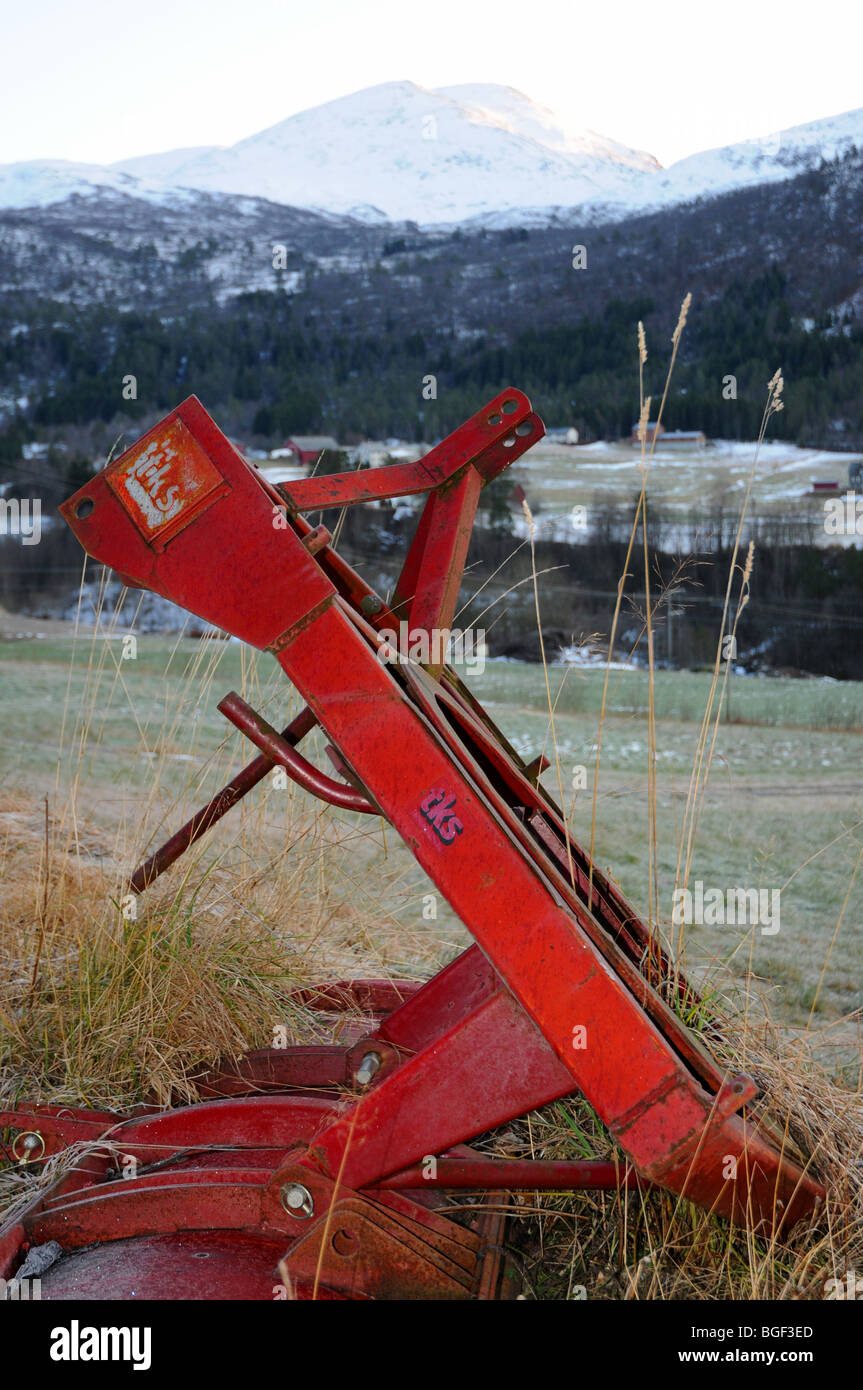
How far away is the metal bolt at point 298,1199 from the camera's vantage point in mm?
1592

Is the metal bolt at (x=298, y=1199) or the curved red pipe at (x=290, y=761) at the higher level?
the curved red pipe at (x=290, y=761)

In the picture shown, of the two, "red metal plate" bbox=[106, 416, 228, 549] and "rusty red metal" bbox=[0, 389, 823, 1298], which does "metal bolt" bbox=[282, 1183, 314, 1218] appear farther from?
"red metal plate" bbox=[106, 416, 228, 549]

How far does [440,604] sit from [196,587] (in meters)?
0.46

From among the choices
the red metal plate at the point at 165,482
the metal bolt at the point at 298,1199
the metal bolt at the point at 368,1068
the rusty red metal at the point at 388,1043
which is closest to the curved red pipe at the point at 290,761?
the rusty red metal at the point at 388,1043

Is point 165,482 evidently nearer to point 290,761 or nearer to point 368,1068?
point 290,761

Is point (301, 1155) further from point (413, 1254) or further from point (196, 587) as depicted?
point (196, 587)

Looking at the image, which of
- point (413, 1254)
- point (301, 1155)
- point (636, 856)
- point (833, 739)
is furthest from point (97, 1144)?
point (833, 739)

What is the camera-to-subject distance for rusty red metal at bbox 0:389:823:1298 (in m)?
1.42

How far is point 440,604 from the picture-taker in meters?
1.79

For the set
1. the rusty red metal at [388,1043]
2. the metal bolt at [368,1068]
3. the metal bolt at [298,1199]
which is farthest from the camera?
the metal bolt at [368,1068]

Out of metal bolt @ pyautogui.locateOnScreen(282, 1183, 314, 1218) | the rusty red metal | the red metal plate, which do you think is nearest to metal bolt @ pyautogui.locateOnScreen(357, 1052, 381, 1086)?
the rusty red metal

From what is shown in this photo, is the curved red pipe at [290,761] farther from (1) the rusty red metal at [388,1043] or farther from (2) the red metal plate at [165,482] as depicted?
(2) the red metal plate at [165,482]

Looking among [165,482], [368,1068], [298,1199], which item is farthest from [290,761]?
[298,1199]

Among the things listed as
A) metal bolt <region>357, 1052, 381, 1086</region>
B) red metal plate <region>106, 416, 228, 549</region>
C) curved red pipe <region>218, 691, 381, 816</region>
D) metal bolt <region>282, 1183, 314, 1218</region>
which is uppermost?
red metal plate <region>106, 416, 228, 549</region>
